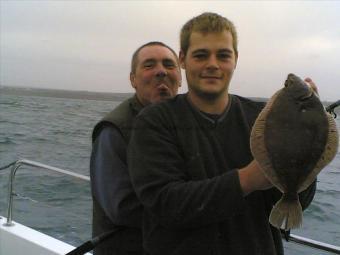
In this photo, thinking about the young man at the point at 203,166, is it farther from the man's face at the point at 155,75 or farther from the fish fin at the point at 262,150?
the man's face at the point at 155,75

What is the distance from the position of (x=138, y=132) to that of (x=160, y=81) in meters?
0.95

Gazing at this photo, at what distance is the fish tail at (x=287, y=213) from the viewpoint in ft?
6.56

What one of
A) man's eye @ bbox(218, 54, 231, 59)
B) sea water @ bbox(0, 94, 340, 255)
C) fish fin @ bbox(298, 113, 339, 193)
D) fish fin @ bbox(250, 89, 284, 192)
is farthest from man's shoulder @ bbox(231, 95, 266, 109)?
sea water @ bbox(0, 94, 340, 255)

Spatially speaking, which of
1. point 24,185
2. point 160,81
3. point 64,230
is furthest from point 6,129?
point 160,81

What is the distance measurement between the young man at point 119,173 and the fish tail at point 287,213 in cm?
83

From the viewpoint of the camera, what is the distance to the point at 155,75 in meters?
3.18

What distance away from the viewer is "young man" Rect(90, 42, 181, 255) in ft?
8.41

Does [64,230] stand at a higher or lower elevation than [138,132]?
lower

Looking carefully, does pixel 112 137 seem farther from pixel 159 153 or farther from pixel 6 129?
pixel 6 129

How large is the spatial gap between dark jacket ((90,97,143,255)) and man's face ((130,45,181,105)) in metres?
0.26

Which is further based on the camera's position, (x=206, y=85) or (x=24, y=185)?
(x=24, y=185)

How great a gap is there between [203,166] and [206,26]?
0.73 metres

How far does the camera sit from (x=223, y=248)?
2213 millimetres

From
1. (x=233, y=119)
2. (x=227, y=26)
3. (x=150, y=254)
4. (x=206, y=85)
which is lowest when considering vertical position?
(x=150, y=254)
